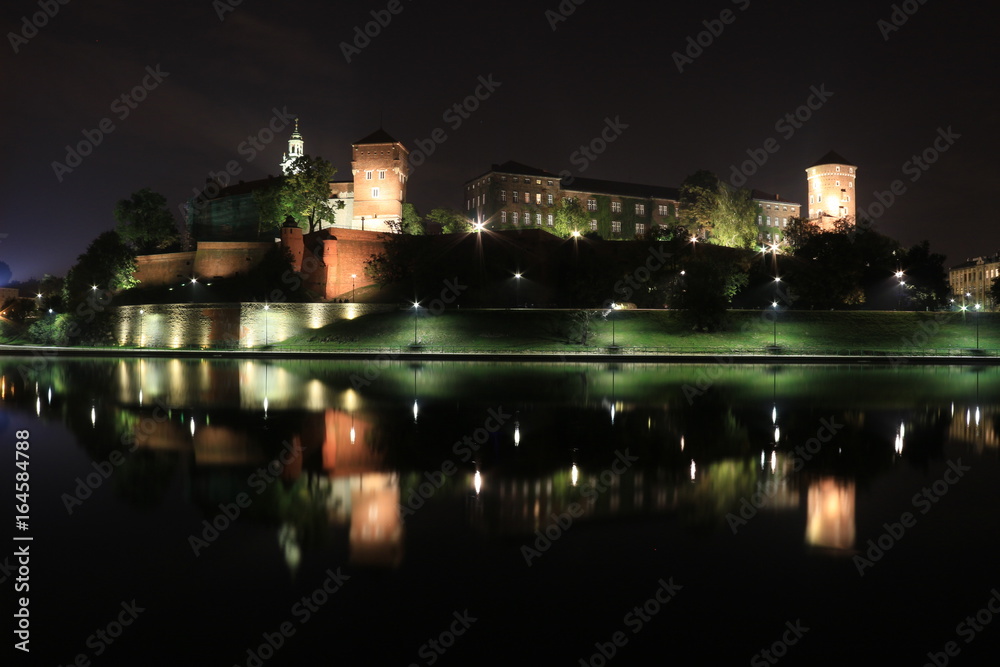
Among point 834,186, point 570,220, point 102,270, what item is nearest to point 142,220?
point 102,270

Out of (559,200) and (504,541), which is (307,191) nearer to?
(559,200)

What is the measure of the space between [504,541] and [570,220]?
6637 centimetres

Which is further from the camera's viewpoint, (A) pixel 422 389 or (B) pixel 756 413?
(A) pixel 422 389

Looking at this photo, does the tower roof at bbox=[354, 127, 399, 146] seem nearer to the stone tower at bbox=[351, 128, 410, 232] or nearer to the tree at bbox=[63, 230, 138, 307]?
the stone tower at bbox=[351, 128, 410, 232]

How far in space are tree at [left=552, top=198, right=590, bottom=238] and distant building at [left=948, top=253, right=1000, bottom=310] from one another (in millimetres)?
47590

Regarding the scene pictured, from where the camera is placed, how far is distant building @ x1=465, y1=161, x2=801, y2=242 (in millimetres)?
78000

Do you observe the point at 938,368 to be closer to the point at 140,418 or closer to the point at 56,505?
the point at 140,418

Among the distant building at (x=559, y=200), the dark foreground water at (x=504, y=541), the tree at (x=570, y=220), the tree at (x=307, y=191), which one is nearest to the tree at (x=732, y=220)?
the distant building at (x=559, y=200)

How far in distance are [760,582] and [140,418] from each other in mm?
11419

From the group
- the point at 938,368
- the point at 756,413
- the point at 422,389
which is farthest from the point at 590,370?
the point at 938,368

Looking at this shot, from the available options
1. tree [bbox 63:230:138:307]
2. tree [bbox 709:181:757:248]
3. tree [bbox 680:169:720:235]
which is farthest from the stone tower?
tree [bbox 709:181:757:248]

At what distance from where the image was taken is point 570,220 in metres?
70.9

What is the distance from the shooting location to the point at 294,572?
542cm

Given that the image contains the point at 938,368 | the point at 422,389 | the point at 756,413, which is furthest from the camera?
the point at 938,368
